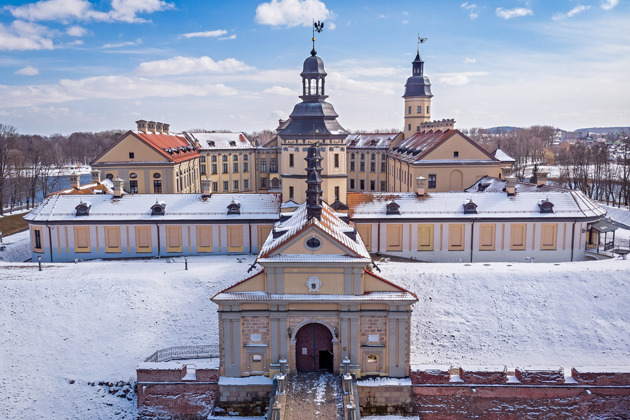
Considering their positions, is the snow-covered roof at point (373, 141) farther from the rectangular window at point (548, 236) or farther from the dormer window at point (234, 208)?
the dormer window at point (234, 208)

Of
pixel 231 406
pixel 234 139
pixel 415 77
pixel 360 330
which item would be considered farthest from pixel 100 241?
pixel 415 77

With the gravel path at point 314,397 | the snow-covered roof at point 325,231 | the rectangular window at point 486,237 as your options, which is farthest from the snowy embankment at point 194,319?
the snow-covered roof at point 325,231

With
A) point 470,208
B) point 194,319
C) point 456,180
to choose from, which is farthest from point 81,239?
point 456,180

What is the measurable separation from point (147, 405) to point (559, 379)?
16.2 m

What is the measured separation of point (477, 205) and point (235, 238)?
1573 cm

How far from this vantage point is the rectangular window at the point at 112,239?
3466cm

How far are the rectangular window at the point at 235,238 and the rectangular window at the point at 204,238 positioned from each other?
1.21 m

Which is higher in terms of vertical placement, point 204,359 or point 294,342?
point 294,342

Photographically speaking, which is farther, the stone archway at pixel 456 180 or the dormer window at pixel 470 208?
the stone archway at pixel 456 180

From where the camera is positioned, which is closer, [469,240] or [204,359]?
[204,359]

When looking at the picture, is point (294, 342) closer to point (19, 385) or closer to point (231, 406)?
point (231, 406)

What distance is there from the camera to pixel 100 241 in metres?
34.7

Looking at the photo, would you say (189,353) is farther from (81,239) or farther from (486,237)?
(486,237)

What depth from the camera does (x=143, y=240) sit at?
3488 centimetres
